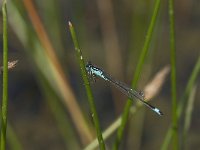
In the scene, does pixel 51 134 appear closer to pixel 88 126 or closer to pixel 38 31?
pixel 88 126

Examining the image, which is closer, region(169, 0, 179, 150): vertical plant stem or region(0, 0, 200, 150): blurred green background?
region(169, 0, 179, 150): vertical plant stem

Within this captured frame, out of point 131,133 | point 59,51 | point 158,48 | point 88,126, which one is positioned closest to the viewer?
point 88,126

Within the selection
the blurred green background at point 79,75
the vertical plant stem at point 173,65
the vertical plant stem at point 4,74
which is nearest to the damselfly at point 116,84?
the vertical plant stem at point 173,65

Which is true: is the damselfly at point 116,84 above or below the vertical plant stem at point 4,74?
below

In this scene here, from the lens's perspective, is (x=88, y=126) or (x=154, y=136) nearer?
(x=88, y=126)

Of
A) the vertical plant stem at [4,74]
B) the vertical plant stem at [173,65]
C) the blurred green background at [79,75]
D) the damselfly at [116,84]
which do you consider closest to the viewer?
the vertical plant stem at [4,74]

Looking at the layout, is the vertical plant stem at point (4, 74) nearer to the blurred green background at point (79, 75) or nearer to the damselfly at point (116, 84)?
the damselfly at point (116, 84)

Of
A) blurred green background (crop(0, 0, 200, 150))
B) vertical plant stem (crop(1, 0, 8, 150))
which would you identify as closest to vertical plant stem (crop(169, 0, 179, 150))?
vertical plant stem (crop(1, 0, 8, 150))

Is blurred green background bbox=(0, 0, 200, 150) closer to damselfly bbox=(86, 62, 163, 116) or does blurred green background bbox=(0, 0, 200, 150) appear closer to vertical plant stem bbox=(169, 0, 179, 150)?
damselfly bbox=(86, 62, 163, 116)

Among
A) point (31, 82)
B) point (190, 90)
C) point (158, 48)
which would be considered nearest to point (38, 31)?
point (190, 90)
